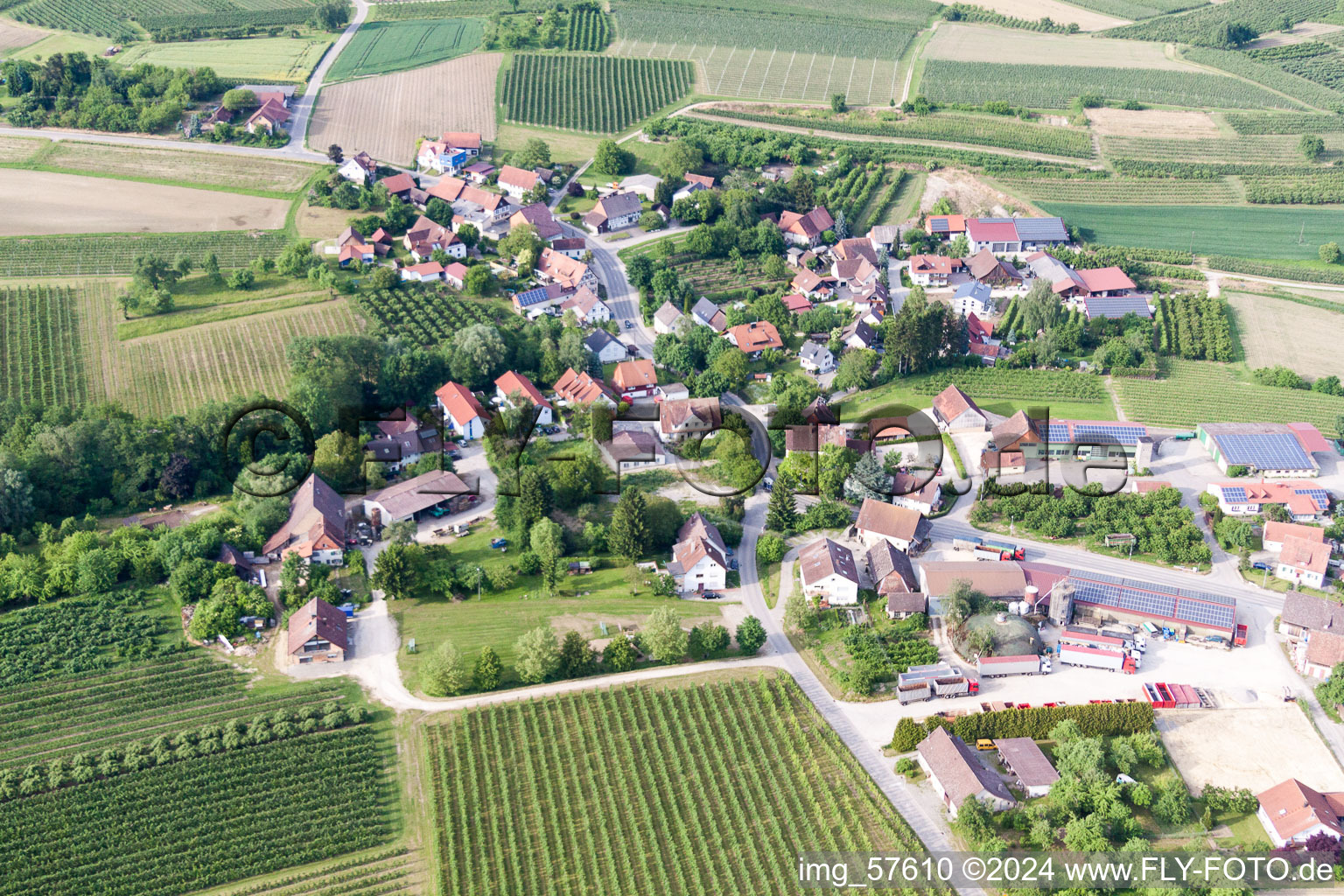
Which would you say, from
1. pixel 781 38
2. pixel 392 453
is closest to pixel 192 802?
pixel 392 453

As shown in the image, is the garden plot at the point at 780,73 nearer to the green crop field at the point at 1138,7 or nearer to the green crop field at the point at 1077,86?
the green crop field at the point at 1077,86

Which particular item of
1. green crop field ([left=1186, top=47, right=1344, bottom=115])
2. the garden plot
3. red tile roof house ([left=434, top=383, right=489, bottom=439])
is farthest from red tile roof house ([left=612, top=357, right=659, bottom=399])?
green crop field ([left=1186, top=47, right=1344, bottom=115])

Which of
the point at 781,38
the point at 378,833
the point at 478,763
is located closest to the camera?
the point at 378,833

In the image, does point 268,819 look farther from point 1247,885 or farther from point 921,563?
point 1247,885

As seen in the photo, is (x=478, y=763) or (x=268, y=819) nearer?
(x=268, y=819)

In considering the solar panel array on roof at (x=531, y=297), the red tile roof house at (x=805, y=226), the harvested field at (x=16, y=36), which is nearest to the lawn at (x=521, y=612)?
the solar panel array on roof at (x=531, y=297)

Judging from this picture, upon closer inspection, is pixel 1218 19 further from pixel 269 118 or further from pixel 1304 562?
pixel 269 118
